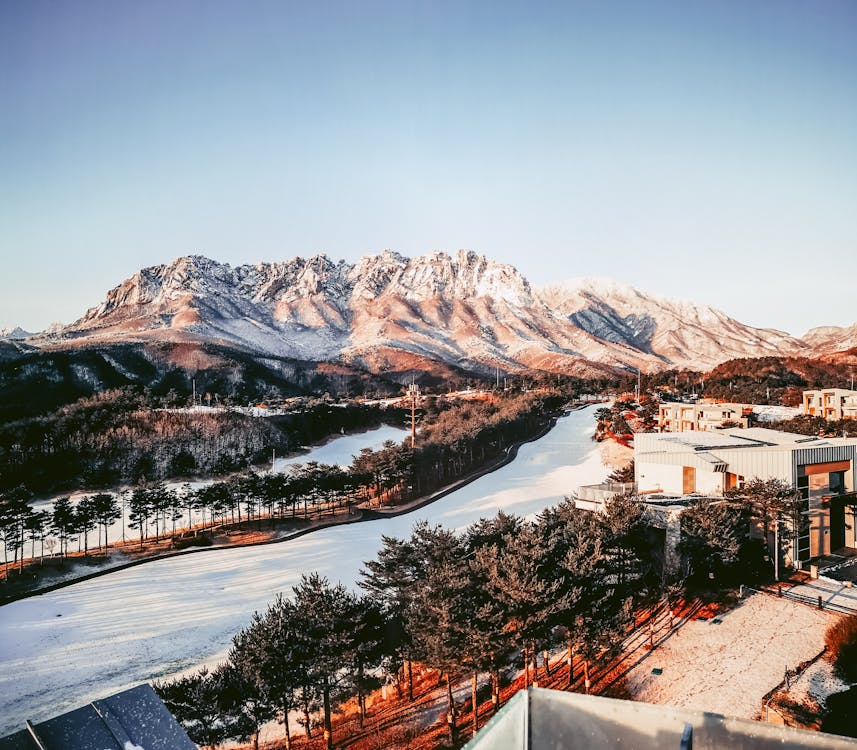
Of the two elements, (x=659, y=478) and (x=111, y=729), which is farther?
(x=659, y=478)

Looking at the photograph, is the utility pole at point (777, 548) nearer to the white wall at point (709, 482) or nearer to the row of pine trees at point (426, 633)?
the white wall at point (709, 482)

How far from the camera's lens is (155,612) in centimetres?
1819

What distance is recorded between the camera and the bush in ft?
34.1

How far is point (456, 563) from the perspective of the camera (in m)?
11.6

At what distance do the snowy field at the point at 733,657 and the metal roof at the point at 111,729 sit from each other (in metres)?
9.42

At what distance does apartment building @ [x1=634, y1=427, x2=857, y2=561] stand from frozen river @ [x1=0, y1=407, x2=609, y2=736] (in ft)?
28.1

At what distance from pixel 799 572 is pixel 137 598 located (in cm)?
2165

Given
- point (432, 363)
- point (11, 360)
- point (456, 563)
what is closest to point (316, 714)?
point (456, 563)

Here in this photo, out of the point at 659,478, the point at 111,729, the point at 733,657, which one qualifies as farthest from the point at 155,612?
the point at 659,478

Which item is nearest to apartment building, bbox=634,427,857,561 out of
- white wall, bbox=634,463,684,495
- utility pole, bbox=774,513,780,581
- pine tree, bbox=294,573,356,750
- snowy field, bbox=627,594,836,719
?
white wall, bbox=634,463,684,495

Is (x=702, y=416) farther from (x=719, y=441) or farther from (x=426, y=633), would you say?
(x=426, y=633)

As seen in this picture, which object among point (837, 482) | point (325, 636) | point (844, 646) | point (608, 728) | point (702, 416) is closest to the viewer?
point (608, 728)

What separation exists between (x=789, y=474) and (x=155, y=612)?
2105cm

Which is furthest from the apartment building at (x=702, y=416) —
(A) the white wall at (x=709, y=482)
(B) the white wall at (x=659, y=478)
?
(A) the white wall at (x=709, y=482)
